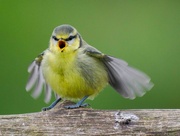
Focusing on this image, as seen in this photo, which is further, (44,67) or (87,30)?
(87,30)

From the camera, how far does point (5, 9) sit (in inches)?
257

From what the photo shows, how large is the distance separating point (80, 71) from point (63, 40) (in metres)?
0.18

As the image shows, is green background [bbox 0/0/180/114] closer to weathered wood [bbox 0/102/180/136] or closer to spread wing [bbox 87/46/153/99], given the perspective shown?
spread wing [bbox 87/46/153/99]

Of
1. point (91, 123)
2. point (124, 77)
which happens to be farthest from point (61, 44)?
point (91, 123)

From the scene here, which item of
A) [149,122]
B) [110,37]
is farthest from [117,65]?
[110,37]

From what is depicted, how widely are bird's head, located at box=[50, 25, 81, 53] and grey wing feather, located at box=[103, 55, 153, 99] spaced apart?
19 centimetres

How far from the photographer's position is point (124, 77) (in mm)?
3883

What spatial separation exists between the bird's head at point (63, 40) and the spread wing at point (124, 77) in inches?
3.7

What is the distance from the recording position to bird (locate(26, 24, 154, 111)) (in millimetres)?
3762

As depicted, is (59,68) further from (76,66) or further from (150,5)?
(150,5)

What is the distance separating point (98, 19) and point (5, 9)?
0.89 metres

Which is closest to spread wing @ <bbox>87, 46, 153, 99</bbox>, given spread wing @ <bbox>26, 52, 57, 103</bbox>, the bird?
the bird

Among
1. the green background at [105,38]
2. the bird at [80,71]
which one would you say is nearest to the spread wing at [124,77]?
the bird at [80,71]

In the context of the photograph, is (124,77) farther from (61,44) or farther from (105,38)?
(105,38)
